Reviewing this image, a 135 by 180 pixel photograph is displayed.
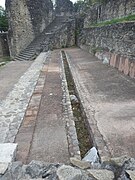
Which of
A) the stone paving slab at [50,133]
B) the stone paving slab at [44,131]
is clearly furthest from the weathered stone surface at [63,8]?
the stone paving slab at [50,133]

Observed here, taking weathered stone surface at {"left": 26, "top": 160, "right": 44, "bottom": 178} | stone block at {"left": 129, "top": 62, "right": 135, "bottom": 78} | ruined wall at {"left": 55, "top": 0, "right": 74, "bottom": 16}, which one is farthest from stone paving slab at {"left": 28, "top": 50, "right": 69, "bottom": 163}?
ruined wall at {"left": 55, "top": 0, "right": 74, "bottom": 16}

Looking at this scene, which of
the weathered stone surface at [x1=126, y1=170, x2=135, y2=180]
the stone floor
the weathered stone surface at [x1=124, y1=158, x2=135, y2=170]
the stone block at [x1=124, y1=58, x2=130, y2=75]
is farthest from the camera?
the stone block at [x1=124, y1=58, x2=130, y2=75]

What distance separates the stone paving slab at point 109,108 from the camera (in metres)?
3.53

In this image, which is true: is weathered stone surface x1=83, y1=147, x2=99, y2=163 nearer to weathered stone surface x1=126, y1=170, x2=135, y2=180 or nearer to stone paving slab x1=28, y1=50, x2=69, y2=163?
stone paving slab x1=28, y1=50, x2=69, y2=163

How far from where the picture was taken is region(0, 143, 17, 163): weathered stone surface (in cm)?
266

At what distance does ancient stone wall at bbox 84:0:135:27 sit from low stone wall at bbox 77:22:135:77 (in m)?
1.55

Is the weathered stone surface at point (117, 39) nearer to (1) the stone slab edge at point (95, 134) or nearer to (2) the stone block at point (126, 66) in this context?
(2) the stone block at point (126, 66)

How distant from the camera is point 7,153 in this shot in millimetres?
2832

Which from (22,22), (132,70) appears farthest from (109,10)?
(132,70)

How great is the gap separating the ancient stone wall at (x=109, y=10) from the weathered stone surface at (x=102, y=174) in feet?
33.9

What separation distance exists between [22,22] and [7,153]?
1706 centimetres

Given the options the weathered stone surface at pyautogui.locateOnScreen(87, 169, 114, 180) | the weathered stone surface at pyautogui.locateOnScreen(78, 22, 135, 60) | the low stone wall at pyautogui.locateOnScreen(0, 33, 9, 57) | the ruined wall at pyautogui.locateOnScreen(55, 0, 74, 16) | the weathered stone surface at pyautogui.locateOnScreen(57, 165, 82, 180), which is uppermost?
the ruined wall at pyautogui.locateOnScreen(55, 0, 74, 16)

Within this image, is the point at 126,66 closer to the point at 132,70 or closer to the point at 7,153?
the point at 132,70

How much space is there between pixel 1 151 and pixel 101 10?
15.2 meters
